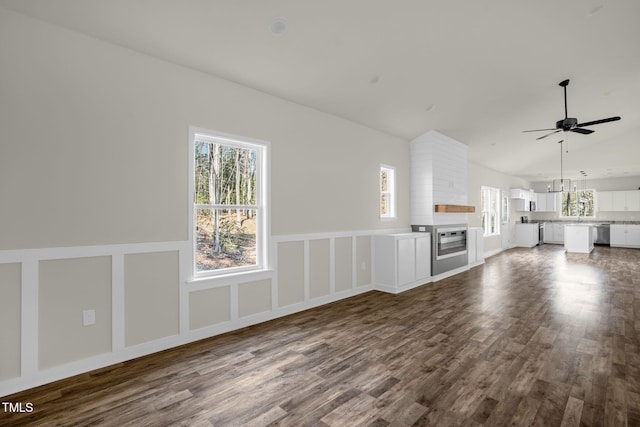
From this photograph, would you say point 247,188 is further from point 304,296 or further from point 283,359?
point 283,359

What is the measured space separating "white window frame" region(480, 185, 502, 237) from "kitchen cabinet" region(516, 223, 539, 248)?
2.06m

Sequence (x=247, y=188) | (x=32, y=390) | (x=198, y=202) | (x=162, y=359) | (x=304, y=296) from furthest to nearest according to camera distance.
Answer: (x=304, y=296) < (x=247, y=188) < (x=198, y=202) < (x=162, y=359) < (x=32, y=390)

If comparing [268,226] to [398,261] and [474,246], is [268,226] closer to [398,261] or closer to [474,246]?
[398,261]

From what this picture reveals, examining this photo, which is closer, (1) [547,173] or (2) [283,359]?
(2) [283,359]

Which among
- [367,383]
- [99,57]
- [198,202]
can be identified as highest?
[99,57]

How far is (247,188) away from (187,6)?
1.91 meters

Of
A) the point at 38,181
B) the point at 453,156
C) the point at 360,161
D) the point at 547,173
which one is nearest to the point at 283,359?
the point at 38,181

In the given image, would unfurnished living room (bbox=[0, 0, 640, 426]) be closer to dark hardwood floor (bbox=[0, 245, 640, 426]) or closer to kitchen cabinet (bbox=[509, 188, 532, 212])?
dark hardwood floor (bbox=[0, 245, 640, 426])

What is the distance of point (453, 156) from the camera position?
6.93m

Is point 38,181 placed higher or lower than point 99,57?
lower

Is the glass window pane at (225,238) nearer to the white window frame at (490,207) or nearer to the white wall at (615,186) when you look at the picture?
the white window frame at (490,207)

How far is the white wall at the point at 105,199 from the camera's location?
7.84 feet

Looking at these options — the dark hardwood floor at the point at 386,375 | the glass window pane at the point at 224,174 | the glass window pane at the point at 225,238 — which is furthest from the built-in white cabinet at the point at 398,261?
the glass window pane at the point at 224,174

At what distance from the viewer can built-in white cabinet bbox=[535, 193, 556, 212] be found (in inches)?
530
